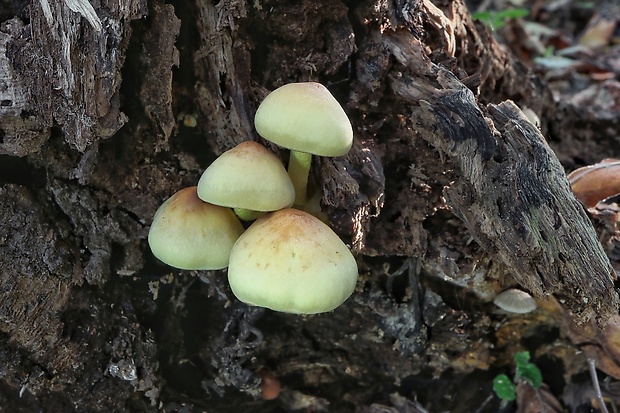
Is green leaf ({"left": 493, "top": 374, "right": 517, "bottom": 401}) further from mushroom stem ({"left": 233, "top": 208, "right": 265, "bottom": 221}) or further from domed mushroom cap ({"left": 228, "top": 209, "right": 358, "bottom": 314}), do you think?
mushroom stem ({"left": 233, "top": 208, "right": 265, "bottom": 221})

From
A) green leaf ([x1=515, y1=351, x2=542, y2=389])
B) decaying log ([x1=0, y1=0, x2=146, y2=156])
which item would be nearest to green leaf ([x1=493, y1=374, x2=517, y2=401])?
green leaf ([x1=515, y1=351, x2=542, y2=389])

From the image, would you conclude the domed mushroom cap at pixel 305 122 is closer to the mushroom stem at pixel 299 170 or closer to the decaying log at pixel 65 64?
the mushroom stem at pixel 299 170

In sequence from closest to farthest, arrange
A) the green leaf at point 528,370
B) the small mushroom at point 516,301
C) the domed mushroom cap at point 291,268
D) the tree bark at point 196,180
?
the domed mushroom cap at point 291,268, the tree bark at point 196,180, the small mushroom at point 516,301, the green leaf at point 528,370

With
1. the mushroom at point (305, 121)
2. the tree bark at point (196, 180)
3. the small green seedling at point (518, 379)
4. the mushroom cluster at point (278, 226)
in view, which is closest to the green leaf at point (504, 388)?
the small green seedling at point (518, 379)

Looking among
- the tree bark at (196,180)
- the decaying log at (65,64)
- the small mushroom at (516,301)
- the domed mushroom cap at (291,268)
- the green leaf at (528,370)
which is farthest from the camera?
the green leaf at (528,370)

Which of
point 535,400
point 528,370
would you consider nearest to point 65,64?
point 528,370

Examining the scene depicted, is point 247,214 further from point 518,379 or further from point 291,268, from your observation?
Result: point 518,379

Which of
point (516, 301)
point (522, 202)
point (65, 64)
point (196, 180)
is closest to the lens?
point (65, 64)

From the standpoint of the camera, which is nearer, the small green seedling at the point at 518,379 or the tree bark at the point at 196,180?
the tree bark at the point at 196,180
